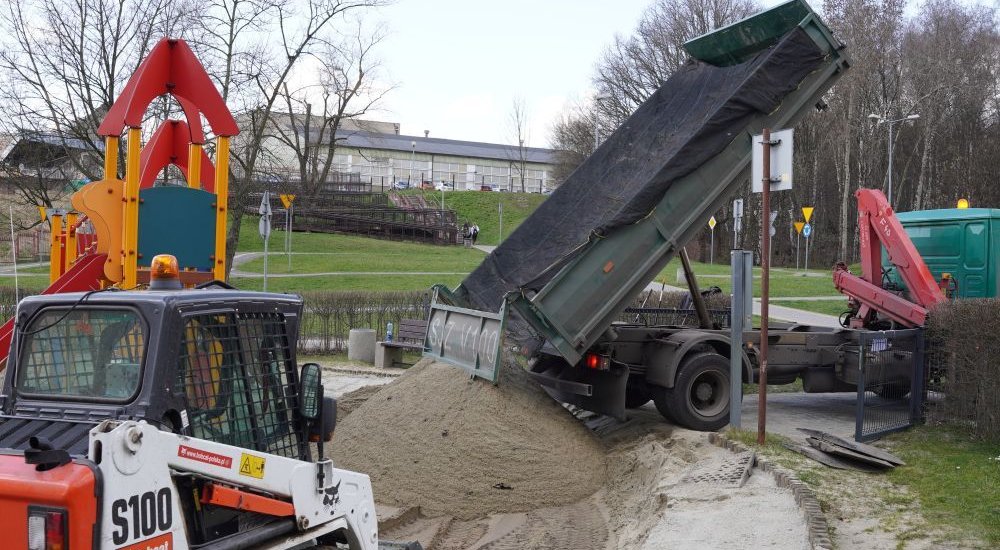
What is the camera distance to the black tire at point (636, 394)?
1056 centimetres

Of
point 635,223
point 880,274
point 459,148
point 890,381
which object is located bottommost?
point 890,381

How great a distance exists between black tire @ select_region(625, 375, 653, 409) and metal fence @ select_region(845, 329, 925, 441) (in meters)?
2.36

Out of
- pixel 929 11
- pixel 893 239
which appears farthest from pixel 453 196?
pixel 893 239

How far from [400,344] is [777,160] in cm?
966

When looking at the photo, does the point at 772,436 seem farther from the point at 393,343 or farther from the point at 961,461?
the point at 393,343

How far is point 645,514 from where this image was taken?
7445 mm

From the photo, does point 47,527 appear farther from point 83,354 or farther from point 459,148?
point 459,148

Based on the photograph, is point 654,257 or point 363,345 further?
point 363,345

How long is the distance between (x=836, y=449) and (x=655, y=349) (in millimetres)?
2515

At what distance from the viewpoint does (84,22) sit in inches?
893

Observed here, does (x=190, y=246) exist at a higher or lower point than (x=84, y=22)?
lower

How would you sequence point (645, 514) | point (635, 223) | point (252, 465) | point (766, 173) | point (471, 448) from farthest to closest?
point (635, 223) < point (471, 448) < point (766, 173) < point (645, 514) < point (252, 465)

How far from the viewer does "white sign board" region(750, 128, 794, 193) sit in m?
8.51

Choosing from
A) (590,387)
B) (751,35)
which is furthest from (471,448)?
(751,35)
